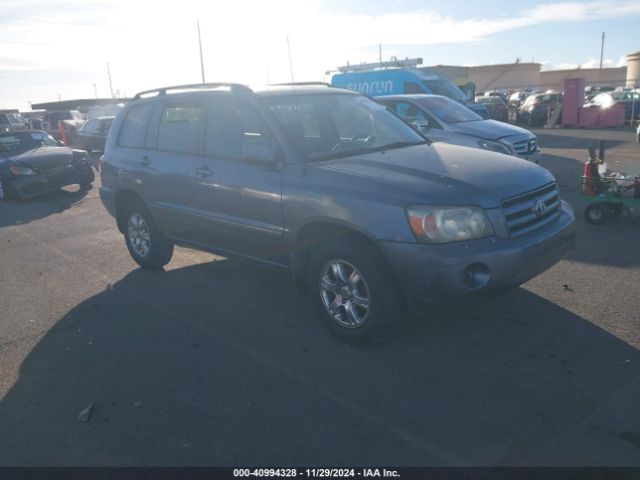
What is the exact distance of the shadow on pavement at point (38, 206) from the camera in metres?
10.2

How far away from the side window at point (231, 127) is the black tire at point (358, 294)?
47.1 inches

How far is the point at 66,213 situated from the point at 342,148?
754 cm

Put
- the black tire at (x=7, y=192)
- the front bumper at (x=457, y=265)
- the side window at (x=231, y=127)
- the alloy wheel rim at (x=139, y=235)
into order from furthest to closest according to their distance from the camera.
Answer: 1. the black tire at (x=7, y=192)
2. the alloy wheel rim at (x=139, y=235)
3. the side window at (x=231, y=127)
4. the front bumper at (x=457, y=265)

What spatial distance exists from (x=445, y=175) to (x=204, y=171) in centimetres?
225

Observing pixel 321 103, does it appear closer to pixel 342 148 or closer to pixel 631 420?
pixel 342 148

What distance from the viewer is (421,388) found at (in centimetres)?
359

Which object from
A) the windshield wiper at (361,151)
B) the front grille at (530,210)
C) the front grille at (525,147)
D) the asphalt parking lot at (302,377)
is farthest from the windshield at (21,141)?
the front grille at (530,210)

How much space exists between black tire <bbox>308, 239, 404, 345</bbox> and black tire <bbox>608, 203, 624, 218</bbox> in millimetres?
4788

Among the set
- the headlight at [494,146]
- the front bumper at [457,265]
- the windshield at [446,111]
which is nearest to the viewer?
the front bumper at [457,265]

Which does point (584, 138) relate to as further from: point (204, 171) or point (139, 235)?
point (204, 171)

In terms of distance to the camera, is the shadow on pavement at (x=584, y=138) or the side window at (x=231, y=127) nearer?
the side window at (x=231, y=127)

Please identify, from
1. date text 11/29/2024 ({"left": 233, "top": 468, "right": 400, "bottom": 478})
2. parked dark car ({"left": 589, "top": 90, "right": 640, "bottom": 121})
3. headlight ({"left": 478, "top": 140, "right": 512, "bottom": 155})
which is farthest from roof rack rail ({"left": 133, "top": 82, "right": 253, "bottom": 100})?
parked dark car ({"left": 589, "top": 90, "right": 640, "bottom": 121})

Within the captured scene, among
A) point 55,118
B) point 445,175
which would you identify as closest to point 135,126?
point 445,175

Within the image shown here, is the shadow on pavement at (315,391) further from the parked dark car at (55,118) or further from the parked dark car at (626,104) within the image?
the parked dark car at (55,118)
